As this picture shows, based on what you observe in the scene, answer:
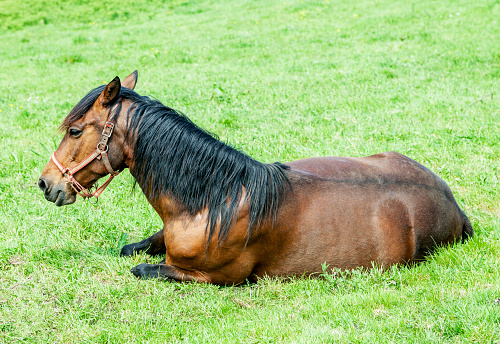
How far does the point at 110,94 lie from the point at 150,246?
→ 1535mm

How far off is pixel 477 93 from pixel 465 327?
6.73 m

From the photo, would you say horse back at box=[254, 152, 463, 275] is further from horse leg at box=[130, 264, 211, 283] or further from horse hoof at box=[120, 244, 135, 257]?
horse hoof at box=[120, 244, 135, 257]

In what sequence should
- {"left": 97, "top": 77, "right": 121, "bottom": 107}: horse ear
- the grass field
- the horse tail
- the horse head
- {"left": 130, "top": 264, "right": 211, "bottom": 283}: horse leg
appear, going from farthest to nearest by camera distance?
the horse tail < {"left": 130, "top": 264, "right": 211, "bottom": 283}: horse leg < the horse head < {"left": 97, "top": 77, "right": 121, "bottom": 107}: horse ear < the grass field

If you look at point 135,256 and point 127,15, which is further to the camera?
point 127,15

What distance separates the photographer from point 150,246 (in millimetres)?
4594

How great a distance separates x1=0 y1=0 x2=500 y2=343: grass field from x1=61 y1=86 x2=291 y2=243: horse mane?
0.69 m

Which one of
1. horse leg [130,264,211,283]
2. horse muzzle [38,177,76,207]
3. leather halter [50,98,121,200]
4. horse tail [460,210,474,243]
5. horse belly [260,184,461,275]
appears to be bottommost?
horse tail [460,210,474,243]

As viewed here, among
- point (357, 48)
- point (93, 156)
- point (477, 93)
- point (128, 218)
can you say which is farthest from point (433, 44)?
point (93, 156)

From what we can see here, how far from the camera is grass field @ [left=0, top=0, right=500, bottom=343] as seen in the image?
11.4 feet

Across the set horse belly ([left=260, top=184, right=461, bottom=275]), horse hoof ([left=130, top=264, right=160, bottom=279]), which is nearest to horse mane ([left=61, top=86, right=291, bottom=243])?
horse belly ([left=260, top=184, right=461, bottom=275])

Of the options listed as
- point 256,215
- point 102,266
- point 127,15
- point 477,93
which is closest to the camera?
point 256,215

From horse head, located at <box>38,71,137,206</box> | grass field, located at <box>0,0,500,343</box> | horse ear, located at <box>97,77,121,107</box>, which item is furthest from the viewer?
horse head, located at <box>38,71,137,206</box>

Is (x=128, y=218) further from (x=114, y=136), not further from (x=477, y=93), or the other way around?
(x=477, y=93)

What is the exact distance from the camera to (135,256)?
4.54 meters
